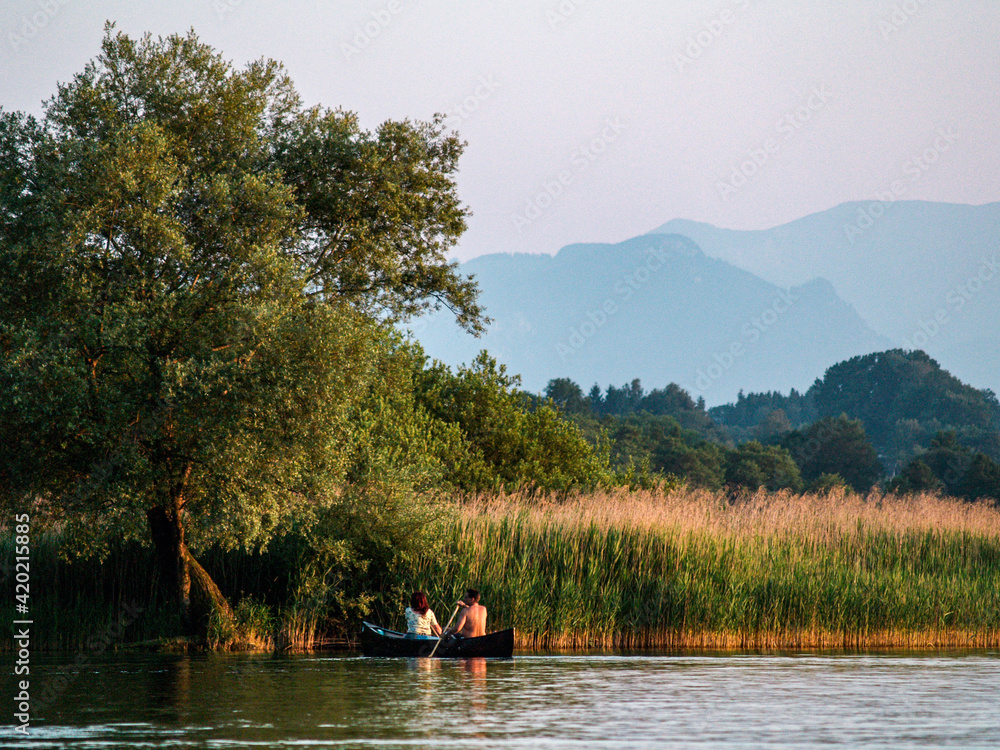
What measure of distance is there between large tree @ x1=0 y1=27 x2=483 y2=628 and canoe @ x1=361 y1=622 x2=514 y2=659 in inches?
110

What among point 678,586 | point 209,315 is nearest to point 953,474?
point 678,586

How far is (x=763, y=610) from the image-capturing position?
24.2m

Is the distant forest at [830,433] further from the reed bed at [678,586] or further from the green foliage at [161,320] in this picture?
the green foliage at [161,320]

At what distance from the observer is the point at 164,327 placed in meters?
20.5

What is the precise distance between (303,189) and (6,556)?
10.0 meters

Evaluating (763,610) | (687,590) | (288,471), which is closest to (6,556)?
(288,471)

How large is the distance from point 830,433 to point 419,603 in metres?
74.0

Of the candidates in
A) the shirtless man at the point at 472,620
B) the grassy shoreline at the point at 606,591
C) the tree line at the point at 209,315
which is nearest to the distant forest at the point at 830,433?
the grassy shoreline at the point at 606,591

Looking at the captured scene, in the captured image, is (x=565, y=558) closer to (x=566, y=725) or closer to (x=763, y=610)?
(x=763, y=610)

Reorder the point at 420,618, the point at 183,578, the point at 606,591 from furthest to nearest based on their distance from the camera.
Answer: the point at 606,591, the point at 183,578, the point at 420,618

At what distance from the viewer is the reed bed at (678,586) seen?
2352 centimetres

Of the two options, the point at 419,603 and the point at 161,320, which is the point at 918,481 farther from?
the point at 161,320

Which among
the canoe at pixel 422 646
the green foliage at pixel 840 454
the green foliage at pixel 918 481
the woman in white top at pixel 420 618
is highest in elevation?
the green foliage at pixel 840 454

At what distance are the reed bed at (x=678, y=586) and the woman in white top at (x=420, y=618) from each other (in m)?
1.54
